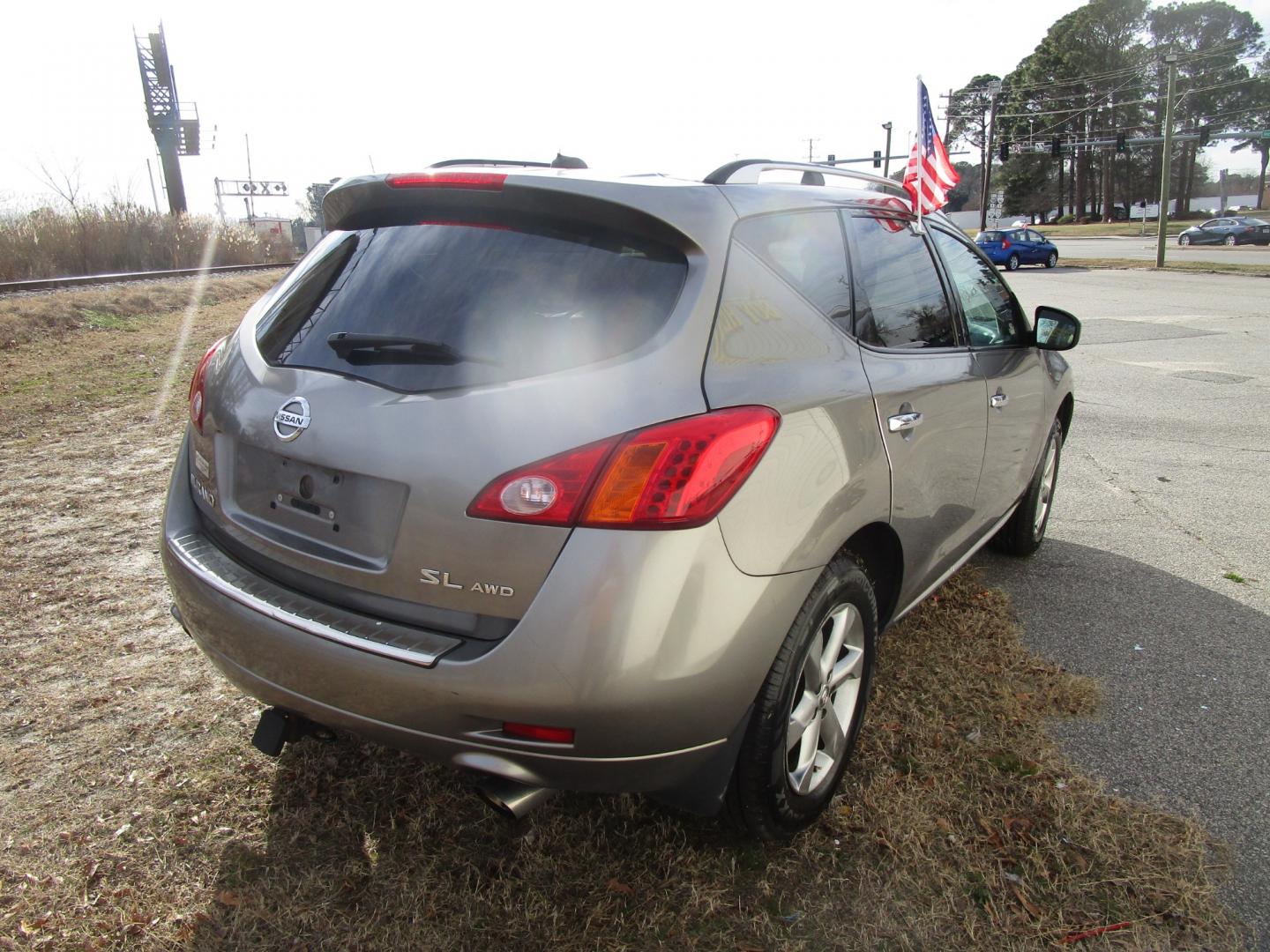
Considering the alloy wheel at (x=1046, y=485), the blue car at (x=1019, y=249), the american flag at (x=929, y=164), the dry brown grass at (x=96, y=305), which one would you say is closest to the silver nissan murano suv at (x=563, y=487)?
the american flag at (x=929, y=164)

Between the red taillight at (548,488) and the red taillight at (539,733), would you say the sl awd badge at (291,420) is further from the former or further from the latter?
the red taillight at (539,733)

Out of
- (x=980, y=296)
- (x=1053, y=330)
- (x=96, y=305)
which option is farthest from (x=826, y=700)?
(x=96, y=305)

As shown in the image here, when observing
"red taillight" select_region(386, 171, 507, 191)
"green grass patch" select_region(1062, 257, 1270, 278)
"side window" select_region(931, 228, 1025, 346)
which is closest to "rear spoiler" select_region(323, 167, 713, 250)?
"red taillight" select_region(386, 171, 507, 191)

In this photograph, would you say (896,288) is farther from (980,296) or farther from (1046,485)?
(1046,485)

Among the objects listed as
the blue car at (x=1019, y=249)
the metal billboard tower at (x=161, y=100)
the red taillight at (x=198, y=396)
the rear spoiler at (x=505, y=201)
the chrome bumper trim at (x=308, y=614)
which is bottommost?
the blue car at (x=1019, y=249)

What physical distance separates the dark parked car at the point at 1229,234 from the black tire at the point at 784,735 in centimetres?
5160

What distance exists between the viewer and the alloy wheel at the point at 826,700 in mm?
2307

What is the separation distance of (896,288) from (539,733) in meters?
1.90

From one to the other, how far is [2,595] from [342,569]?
109 inches

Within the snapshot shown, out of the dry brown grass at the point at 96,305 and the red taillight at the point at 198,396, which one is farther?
the dry brown grass at the point at 96,305

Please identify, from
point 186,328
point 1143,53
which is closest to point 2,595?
point 186,328

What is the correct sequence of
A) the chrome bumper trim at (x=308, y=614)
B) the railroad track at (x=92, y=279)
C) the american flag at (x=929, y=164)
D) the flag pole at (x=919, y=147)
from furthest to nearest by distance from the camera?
the railroad track at (x=92, y=279), the american flag at (x=929, y=164), the flag pole at (x=919, y=147), the chrome bumper trim at (x=308, y=614)

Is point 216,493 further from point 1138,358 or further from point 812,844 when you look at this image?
point 1138,358

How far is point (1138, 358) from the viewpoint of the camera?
37.1 feet
